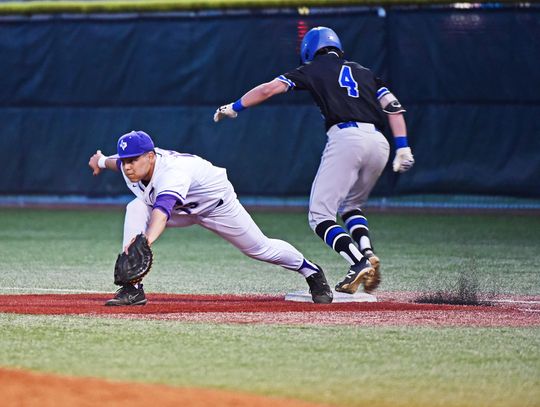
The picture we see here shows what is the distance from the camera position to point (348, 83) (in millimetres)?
8102

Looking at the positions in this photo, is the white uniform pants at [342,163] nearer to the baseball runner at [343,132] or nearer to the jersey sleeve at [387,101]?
the baseball runner at [343,132]

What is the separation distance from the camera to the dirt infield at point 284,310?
6.82m

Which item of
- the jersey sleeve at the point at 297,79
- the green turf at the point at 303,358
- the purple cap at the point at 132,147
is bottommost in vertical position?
the green turf at the point at 303,358

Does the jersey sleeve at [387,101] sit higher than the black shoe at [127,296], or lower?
higher

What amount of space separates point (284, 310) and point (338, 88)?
175cm

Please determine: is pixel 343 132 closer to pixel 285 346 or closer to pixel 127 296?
pixel 127 296

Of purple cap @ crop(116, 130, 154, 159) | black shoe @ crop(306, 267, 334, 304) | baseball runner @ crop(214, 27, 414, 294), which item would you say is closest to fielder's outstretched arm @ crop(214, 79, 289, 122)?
baseball runner @ crop(214, 27, 414, 294)

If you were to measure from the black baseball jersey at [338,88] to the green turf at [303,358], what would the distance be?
6.86ft

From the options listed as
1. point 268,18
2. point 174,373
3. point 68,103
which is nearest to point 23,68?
point 68,103

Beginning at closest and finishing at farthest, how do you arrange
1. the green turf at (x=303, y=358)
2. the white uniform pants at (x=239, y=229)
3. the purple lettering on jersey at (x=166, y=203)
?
the green turf at (x=303, y=358) → the purple lettering on jersey at (x=166, y=203) → the white uniform pants at (x=239, y=229)

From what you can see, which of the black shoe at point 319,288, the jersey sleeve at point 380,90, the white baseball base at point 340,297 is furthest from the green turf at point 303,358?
the jersey sleeve at point 380,90

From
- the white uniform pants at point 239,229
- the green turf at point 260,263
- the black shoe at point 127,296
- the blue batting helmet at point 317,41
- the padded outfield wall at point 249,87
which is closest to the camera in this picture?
the black shoe at point 127,296

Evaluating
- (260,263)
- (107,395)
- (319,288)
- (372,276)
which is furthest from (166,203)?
(260,263)

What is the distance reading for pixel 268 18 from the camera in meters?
15.6
